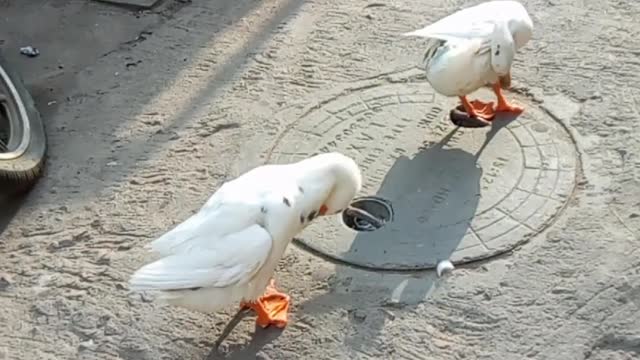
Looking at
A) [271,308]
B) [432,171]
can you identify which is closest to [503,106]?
[432,171]

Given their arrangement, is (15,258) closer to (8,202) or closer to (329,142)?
(8,202)

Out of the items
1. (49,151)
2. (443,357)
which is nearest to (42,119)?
(49,151)

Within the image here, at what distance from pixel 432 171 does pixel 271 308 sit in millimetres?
848

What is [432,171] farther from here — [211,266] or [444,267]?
[211,266]

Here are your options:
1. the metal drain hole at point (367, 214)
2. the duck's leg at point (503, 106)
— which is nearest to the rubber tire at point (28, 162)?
the metal drain hole at point (367, 214)

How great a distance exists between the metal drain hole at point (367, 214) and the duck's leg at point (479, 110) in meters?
0.56

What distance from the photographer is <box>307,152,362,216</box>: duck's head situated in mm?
3057

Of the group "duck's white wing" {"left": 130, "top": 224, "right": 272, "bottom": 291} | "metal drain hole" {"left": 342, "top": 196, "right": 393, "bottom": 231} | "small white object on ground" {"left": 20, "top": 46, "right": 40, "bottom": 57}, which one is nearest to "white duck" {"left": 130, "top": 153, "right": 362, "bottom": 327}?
"duck's white wing" {"left": 130, "top": 224, "right": 272, "bottom": 291}

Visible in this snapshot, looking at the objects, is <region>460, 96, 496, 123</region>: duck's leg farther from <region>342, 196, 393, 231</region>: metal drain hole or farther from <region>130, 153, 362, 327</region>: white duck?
<region>130, 153, 362, 327</region>: white duck

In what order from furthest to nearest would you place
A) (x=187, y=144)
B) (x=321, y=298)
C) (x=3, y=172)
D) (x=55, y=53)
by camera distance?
1. (x=55, y=53)
2. (x=187, y=144)
3. (x=3, y=172)
4. (x=321, y=298)

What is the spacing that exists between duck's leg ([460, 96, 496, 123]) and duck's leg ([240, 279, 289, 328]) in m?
1.09

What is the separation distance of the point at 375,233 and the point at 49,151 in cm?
137

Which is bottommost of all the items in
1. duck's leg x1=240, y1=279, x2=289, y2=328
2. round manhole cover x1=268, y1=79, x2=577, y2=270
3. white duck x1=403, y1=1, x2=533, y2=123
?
duck's leg x1=240, y1=279, x2=289, y2=328

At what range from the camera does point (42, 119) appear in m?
4.10
